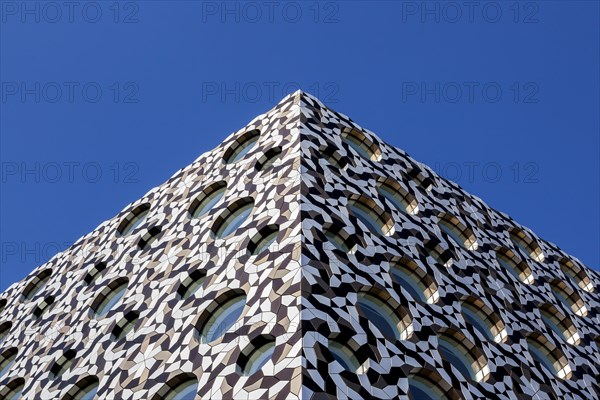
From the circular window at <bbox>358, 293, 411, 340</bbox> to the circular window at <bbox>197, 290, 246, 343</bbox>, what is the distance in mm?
2471

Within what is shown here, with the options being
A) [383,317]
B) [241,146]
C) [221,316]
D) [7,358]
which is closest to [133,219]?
[241,146]

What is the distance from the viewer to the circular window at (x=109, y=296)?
2210 cm

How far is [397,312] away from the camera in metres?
18.0

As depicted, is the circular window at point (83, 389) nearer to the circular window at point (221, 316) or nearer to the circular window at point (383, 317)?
the circular window at point (221, 316)

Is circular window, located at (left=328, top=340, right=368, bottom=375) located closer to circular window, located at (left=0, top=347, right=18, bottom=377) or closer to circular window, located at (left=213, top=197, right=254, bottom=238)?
circular window, located at (left=213, top=197, right=254, bottom=238)

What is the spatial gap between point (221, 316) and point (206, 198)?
5806 mm

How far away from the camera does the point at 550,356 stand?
2181 centimetres

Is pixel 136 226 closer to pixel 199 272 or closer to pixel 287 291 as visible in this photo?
pixel 199 272

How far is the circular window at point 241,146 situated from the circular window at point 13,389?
7.87m

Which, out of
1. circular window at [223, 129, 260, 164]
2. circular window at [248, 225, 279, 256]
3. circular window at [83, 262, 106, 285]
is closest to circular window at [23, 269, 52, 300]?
circular window at [83, 262, 106, 285]

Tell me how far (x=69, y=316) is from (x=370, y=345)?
9.84m

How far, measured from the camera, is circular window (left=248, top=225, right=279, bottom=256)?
18.7 meters

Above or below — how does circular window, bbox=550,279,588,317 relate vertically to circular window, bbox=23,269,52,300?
below

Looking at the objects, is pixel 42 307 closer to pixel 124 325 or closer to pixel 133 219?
pixel 133 219
